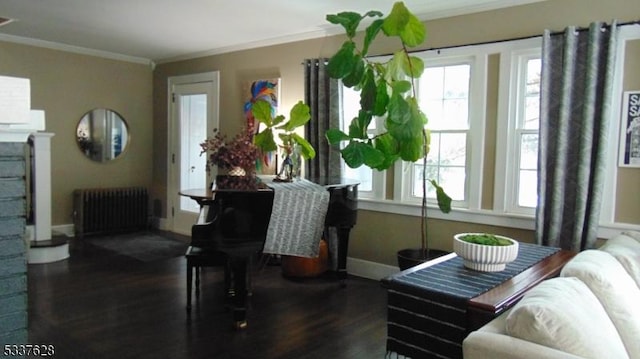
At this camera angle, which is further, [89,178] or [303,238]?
[89,178]

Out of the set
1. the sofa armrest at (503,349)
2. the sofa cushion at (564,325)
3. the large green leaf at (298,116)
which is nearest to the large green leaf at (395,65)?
the large green leaf at (298,116)

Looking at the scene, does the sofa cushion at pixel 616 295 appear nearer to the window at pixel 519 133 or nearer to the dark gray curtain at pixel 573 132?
the dark gray curtain at pixel 573 132

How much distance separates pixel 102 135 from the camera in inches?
255

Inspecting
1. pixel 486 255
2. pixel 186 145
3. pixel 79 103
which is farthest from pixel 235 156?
pixel 79 103

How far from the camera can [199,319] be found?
3.44 metres

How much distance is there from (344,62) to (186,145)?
12.7 ft

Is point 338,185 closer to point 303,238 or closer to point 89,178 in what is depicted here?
point 303,238

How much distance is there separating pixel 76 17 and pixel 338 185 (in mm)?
2980

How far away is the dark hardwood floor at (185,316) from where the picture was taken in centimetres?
298

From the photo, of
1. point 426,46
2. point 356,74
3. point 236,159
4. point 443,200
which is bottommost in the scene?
point 443,200

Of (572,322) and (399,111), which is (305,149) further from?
(572,322)

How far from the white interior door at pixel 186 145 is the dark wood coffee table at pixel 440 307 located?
177 inches

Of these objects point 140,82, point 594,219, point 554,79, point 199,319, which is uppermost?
point 140,82

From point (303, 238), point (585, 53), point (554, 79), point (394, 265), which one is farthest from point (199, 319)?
point (585, 53)
